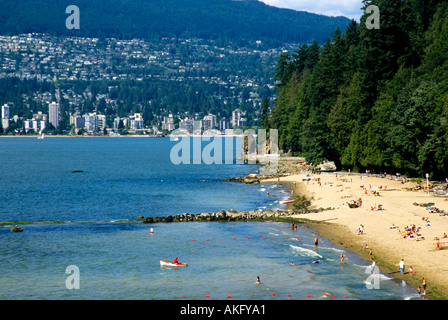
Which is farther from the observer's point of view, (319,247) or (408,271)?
(319,247)

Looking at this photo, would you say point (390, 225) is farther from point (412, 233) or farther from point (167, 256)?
point (167, 256)

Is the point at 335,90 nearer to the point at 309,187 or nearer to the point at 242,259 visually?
the point at 309,187

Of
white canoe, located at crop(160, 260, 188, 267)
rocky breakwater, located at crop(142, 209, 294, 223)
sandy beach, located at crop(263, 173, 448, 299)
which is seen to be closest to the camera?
sandy beach, located at crop(263, 173, 448, 299)

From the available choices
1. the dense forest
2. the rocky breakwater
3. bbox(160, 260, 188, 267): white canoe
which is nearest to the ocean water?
bbox(160, 260, 188, 267): white canoe

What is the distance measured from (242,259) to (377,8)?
5755cm

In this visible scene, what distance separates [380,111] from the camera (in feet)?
249

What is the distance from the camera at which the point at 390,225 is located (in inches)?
1833

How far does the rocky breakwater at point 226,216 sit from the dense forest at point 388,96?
60.7 feet

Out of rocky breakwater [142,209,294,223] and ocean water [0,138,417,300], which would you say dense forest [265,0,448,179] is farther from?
rocky breakwater [142,209,294,223]

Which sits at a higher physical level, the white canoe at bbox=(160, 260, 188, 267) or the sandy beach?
the sandy beach

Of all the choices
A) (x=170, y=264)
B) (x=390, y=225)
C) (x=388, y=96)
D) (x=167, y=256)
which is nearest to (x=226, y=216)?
(x=167, y=256)

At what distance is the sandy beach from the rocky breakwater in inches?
124

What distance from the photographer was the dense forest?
6269cm
